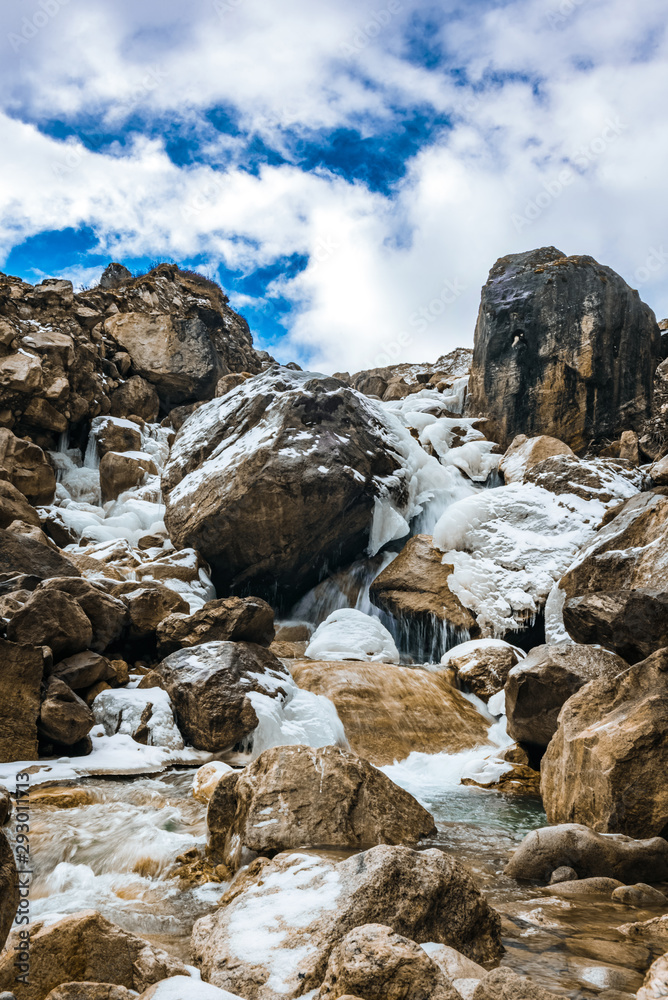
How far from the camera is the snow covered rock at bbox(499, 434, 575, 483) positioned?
14680mm

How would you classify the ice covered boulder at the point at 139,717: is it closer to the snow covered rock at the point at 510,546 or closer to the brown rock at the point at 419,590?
the brown rock at the point at 419,590

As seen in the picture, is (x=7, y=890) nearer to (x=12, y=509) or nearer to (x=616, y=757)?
(x=616, y=757)

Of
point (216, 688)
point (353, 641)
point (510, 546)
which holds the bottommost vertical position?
point (216, 688)

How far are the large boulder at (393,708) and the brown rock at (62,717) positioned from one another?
310 cm

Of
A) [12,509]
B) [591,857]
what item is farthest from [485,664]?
[12,509]

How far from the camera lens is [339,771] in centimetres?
442

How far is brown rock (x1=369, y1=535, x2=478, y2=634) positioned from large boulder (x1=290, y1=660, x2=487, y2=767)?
6.48 ft

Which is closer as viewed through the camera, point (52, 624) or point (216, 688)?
point (52, 624)

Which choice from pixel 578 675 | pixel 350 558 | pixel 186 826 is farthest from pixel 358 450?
pixel 186 826

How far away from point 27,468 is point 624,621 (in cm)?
1515

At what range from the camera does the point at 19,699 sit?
629cm

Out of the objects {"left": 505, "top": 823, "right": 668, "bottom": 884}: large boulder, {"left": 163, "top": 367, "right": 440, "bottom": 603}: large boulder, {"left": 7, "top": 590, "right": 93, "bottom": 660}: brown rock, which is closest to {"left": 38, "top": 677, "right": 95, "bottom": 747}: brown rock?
{"left": 7, "top": 590, "right": 93, "bottom": 660}: brown rock

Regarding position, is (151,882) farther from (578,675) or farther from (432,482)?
(432,482)

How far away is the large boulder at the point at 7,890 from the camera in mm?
2039
